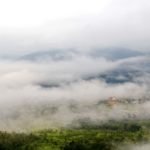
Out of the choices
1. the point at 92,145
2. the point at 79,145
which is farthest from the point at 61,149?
the point at 92,145

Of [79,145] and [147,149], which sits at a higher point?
[79,145]

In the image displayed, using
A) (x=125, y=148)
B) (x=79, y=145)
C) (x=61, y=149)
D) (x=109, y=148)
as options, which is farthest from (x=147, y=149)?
(x=61, y=149)

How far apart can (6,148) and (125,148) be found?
123 metres

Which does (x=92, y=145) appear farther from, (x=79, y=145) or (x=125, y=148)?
(x=125, y=148)

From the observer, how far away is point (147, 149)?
638ft

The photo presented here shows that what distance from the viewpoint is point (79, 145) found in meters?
194

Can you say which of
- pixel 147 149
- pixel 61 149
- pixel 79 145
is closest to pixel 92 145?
pixel 79 145

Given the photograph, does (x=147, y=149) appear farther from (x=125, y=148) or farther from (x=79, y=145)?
(x=79, y=145)

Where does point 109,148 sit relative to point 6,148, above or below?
below

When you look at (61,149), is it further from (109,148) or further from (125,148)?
(125,148)

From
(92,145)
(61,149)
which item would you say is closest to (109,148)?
(92,145)

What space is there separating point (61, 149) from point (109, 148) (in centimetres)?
4957

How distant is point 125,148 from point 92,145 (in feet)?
111

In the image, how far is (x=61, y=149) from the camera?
654 feet
